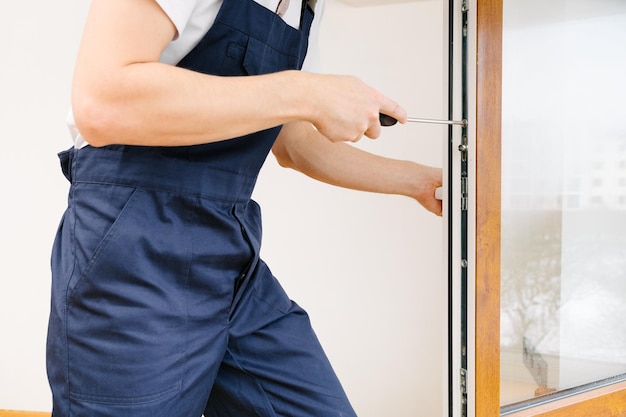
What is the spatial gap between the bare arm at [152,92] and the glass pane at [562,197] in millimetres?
650

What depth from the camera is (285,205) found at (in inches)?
83.6

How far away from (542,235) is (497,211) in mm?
357

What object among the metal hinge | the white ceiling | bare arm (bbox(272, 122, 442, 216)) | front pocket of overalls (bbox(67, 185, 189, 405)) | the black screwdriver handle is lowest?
the metal hinge

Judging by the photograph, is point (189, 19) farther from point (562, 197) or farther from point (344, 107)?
point (562, 197)

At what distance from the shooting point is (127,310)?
2.52 feet

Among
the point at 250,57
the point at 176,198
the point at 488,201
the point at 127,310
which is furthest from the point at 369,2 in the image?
the point at 127,310

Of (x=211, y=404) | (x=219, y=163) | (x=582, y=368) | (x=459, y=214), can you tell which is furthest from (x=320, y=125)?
(x=582, y=368)

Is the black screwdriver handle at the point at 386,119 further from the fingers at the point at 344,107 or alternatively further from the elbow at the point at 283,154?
the elbow at the point at 283,154

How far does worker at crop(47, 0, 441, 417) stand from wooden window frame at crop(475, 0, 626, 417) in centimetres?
28

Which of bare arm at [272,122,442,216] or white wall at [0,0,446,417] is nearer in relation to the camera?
bare arm at [272,122,442,216]

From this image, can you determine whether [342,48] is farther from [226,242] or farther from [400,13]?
[226,242]

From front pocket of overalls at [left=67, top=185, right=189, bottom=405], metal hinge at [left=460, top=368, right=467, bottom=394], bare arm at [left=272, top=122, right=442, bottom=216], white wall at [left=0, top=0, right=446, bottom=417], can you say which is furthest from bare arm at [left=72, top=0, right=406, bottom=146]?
white wall at [left=0, top=0, right=446, bottom=417]

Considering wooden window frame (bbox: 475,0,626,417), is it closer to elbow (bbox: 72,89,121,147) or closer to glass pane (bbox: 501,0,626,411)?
glass pane (bbox: 501,0,626,411)

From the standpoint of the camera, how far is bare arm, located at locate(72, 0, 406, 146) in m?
0.65
